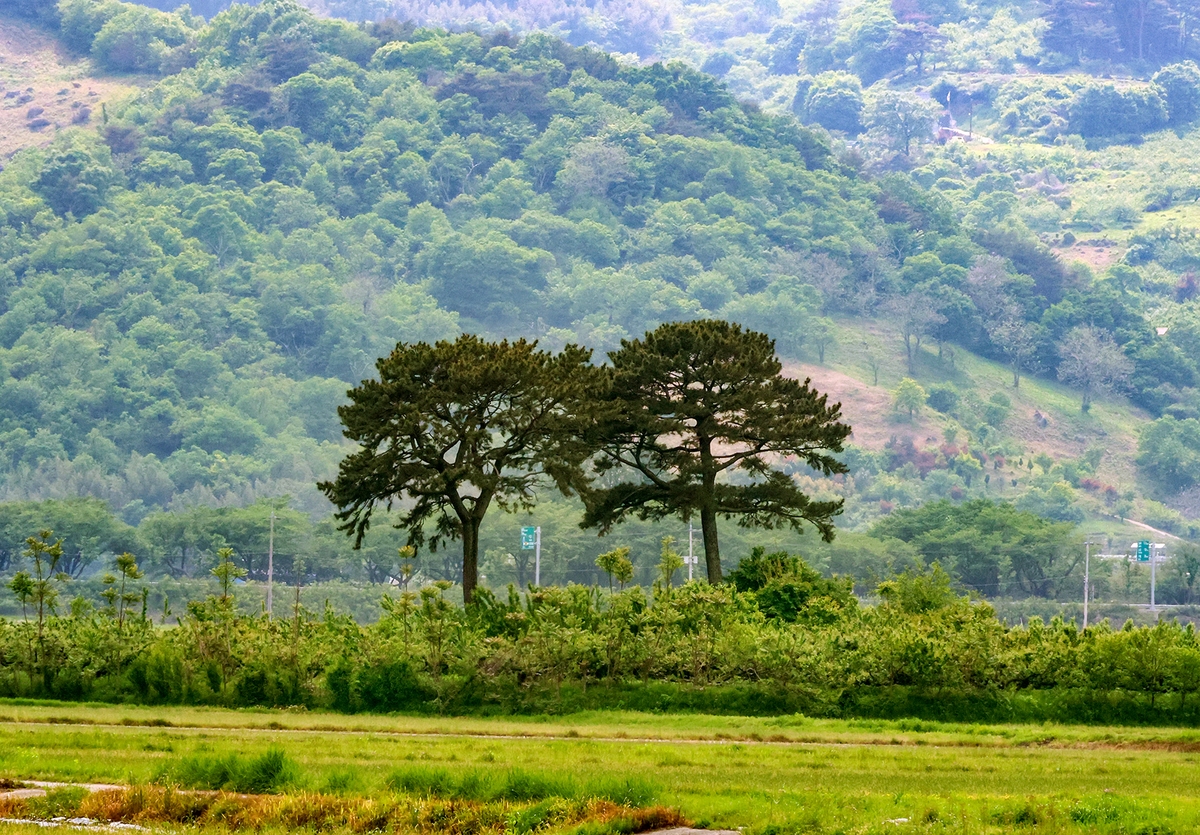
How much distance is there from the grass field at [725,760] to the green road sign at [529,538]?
271ft

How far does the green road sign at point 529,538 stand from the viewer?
4498 inches

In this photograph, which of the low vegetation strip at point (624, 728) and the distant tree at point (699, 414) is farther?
the distant tree at point (699, 414)

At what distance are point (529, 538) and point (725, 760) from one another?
91267 millimetres

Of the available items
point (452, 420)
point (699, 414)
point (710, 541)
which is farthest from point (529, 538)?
point (452, 420)

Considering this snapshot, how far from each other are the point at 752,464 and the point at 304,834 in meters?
36.4

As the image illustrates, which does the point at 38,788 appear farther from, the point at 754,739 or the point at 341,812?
the point at 754,739

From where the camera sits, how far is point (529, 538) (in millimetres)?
114625

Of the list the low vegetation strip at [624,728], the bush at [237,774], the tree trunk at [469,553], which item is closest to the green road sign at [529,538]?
the tree trunk at [469,553]

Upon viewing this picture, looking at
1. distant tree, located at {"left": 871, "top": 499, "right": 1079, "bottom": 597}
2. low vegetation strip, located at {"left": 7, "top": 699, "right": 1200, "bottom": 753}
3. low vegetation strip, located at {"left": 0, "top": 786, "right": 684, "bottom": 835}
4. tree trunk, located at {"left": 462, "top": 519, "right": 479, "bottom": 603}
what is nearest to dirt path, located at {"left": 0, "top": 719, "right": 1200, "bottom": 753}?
low vegetation strip, located at {"left": 7, "top": 699, "right": 1200, "bottom": 753}

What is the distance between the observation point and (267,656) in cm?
3284

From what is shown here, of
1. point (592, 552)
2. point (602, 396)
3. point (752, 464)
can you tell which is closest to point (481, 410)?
point (602, 396)

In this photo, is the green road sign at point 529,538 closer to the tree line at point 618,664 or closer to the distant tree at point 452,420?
the distant tree at point 452,420

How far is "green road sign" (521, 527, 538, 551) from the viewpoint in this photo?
375 feet

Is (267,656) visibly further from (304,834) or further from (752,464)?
(752,464)
